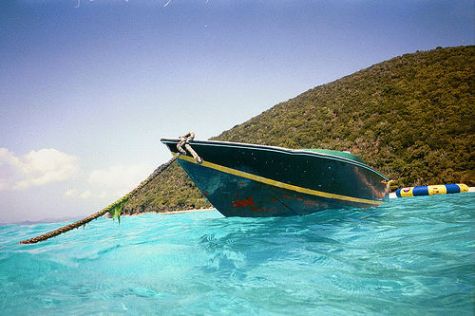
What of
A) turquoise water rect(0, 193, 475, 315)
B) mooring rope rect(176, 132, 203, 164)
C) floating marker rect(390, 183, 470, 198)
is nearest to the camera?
turquoise water rect(0, 193, 475, 315)

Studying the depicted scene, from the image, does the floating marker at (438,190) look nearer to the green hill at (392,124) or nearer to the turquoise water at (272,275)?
the green hill at (392,124)

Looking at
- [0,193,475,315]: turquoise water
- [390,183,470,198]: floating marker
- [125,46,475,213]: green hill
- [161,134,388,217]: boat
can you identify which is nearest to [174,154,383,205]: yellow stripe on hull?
[161,134,388,217]: boat

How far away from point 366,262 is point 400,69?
33690 millimetres

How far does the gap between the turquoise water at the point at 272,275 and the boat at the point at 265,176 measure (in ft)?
2.42

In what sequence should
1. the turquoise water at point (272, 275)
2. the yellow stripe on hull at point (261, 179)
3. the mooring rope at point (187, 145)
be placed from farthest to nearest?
1. the yellow stripe on hull at point (261, 179)
2. the mooring rope at point (187, 145)
3. the turquoise water at point (272, 275)

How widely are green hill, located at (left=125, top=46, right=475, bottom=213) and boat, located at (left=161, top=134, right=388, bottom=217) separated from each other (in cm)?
1120

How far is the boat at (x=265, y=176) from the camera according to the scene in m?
4.76

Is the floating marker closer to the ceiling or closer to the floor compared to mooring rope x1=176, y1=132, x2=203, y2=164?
closer to the floor

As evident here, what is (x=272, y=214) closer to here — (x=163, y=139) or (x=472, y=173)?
(x=163, y=139)

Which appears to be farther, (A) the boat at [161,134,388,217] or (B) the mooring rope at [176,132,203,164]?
(A) the boat at [161,134,388,217]

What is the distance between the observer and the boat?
15.6ft


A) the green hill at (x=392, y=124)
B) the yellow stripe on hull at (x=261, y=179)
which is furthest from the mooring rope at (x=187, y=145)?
the green hill at (x=392, y=124)

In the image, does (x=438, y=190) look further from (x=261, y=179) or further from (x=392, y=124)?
(x=392, y=124)

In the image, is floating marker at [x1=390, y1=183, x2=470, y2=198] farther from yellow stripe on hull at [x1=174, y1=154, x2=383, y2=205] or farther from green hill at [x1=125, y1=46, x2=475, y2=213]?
yellow stripe on hull at [x1=174, y1=154, x2=383, y2=205]
